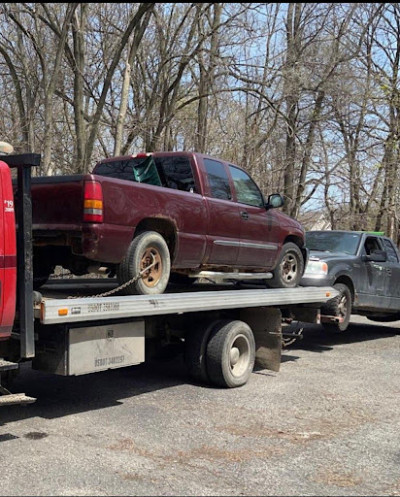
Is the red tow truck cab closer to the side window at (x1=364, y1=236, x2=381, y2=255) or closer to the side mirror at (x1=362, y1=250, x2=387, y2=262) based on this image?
the side mirror at (x1=362, y1=250, x2=387, y2=262)

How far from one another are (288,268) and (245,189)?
154 centimetres

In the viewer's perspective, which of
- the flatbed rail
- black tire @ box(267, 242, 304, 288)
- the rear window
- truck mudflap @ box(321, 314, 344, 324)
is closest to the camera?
the flatbed rail

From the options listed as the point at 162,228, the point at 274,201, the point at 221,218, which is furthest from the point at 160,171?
the point at 274,201

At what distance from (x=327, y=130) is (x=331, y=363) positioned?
14.6m

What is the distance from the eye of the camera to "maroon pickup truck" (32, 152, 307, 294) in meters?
5.89

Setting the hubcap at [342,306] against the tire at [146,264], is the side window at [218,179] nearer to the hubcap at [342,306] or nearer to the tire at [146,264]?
the tire at [146,264]

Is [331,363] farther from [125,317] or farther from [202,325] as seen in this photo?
[125,317]

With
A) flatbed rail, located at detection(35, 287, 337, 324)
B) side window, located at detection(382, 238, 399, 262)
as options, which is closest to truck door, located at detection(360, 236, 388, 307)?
side window, located at detection(382, 238, 399, 262)

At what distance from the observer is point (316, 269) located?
9977 mm

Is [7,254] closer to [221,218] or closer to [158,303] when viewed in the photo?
[158,303]

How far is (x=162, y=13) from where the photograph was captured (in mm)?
17422

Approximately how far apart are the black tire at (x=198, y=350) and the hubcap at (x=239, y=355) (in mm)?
362

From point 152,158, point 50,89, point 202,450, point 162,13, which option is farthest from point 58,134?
point 202,450

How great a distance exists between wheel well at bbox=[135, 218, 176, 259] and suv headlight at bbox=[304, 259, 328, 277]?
3728 mm
